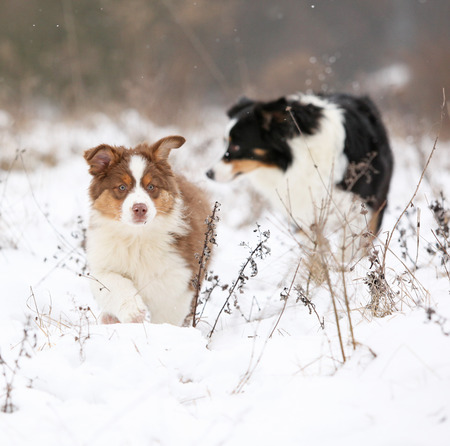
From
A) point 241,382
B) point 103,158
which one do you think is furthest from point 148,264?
point 241,382

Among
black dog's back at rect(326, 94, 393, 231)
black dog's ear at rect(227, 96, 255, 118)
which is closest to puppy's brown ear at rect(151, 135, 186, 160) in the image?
black dog's back at rect(326, 94, 393, 231)

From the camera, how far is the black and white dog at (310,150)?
542 centimetres

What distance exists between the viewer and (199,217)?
4.21 meters

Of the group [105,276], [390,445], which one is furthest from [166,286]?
[390,445]

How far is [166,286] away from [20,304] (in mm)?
1135

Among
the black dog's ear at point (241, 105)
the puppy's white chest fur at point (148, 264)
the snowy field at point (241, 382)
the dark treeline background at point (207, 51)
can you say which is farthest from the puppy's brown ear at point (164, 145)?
the dark treeline background at point (207, 51)

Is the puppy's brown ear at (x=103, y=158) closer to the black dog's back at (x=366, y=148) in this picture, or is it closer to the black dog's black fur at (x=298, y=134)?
the black dog's black fur at (x=298, y=134)

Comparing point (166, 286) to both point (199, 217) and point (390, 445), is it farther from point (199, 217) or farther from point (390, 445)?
point (390, 445)

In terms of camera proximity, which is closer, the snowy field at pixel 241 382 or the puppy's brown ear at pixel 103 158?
the snowy field at pixel 241 382

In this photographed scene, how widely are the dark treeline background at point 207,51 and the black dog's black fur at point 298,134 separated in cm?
474

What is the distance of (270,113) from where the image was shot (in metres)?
5.48

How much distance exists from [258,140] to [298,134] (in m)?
0.40

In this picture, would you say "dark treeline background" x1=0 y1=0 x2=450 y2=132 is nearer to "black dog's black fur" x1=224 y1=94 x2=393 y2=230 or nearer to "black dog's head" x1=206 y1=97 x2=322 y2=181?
"black dog's black fur" x1=224 y1=94 x2=393 y2=230

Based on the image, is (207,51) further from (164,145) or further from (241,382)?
(241,382)
